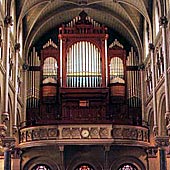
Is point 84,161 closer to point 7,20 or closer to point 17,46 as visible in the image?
point 17,46

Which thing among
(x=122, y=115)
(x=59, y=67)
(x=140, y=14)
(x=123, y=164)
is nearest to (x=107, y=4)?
(x=140, y=14)

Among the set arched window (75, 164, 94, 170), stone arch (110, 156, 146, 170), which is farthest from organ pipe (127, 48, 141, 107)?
arched window (75, 164, 94, 170)

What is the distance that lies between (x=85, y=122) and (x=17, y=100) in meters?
5.30

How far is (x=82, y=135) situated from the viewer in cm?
3572

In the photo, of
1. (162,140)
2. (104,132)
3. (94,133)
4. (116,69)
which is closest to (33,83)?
(116,69)

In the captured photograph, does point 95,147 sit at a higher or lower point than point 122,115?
lower

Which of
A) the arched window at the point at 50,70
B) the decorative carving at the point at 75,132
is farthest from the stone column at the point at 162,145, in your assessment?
the arched window at the point at 50,70

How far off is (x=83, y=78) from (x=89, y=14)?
630 centimetres

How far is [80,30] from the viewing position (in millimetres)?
40688

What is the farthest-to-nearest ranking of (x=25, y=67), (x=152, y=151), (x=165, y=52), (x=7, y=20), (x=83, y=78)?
(x=25, y=67) < (x=83, y=78) < (x=152, y=151) < (x=7, y=20) < (x=165, y=52)

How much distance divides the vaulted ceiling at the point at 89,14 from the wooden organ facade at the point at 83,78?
4.05 ft

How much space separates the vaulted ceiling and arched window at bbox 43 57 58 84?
2167mm

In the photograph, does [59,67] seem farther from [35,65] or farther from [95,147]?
[95,147]

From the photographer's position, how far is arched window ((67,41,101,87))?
1548 inches
